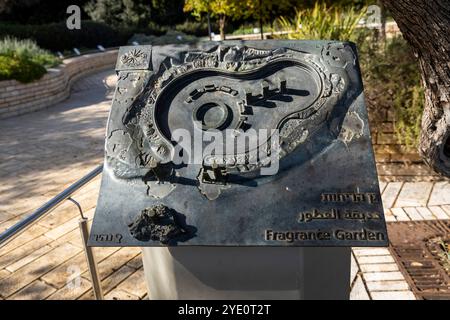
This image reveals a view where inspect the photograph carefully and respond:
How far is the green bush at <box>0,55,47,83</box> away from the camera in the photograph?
921 cm

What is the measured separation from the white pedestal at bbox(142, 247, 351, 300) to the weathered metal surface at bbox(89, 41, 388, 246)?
22 centimetres

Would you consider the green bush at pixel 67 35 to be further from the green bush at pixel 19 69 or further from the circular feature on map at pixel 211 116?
the circular feature on map at pixel 211 116

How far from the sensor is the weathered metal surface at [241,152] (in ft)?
6.18

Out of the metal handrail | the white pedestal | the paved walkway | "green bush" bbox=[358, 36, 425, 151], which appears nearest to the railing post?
the metal handrail

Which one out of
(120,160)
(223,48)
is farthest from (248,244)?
(223,48)

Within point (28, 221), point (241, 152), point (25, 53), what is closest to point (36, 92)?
point (25, 53)

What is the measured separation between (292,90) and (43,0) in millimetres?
26395

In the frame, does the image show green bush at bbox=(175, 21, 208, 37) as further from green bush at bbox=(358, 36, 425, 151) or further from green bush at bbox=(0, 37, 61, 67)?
green bush at bbox=(358, 36, 425, 151)

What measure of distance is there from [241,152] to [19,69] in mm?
9368

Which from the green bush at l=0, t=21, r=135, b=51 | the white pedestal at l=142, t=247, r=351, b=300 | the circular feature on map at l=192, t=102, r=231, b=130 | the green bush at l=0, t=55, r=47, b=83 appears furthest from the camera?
the green bush at l=0, t=21, r=135, b=51

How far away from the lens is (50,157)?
606 centimetres

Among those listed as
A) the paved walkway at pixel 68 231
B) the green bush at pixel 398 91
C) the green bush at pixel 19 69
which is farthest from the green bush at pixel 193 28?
the green bush at pixel 398 91

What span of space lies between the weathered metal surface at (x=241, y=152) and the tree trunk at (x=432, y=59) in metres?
0.52
